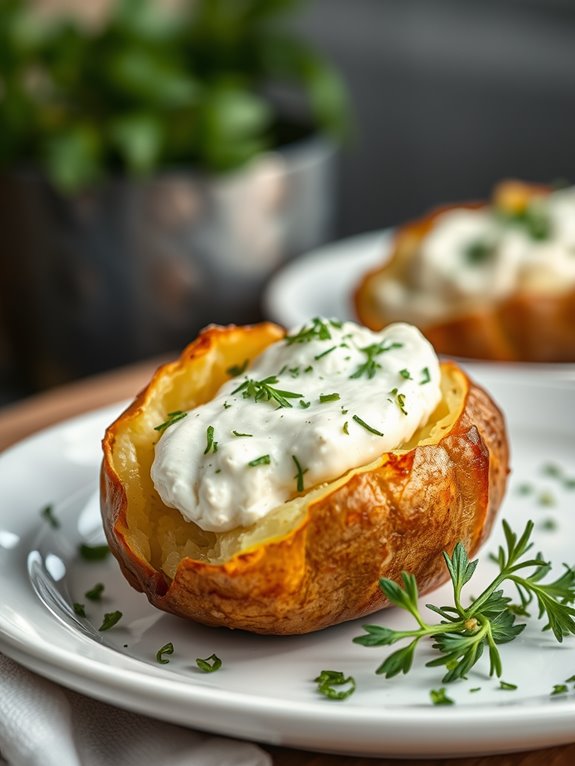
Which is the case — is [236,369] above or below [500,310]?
above

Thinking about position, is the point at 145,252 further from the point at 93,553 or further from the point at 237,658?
the point at 237,658

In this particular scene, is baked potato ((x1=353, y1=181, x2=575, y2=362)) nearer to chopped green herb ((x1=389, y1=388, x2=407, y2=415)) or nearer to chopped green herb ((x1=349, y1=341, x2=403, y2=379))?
chopped green herb ((x1=349, y1=341, x2=403, y2=379))

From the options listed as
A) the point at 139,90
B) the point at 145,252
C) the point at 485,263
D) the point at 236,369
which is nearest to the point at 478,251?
the point at 485,263

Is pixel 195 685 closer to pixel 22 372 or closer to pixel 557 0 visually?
pixel 22 372

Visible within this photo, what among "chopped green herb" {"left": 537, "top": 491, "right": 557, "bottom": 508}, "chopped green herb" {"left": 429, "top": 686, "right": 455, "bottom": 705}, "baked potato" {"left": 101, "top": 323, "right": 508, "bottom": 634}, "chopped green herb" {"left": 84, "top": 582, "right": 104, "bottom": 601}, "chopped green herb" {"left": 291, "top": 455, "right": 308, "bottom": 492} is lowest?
"chopped green herb" {"left": 537, "top": 491, "right": 557, "bottom": 508}

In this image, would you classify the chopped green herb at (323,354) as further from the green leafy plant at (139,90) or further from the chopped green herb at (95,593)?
the green leafy plant at (139,90)

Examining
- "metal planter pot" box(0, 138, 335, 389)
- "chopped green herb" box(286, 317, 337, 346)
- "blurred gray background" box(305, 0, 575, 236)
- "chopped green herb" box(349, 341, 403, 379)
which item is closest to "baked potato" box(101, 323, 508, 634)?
"chopped green herb" box(349, 341, 403, 379)

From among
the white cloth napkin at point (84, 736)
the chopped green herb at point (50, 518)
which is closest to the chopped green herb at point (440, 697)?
the white cloth napkin at point (84, 736)
